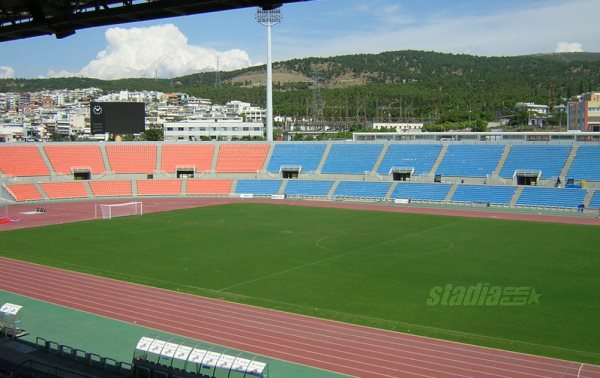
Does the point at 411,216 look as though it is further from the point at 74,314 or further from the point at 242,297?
the point at 74,314

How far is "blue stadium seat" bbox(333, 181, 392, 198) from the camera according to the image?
45969 millimetres

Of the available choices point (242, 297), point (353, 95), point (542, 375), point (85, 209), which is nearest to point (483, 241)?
point (242, 297)

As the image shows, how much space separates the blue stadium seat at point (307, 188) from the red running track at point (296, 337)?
29377 millimetres

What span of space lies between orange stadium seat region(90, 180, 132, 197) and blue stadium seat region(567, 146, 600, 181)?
36.6 meters

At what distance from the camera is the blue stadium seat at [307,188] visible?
48.1 meters

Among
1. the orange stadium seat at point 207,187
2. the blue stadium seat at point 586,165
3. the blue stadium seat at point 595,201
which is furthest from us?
the orange stadium seat at point 207,187

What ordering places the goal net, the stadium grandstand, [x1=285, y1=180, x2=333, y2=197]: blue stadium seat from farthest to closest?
[x1=285, y1=180, x2=333, y2=197]: blue stadium seat → the stadium grandstand → the goal net

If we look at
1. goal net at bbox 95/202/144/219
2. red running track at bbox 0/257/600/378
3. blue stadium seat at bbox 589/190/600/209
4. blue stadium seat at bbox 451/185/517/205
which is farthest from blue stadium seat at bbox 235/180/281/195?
red running track at bbox 0/257/600/378

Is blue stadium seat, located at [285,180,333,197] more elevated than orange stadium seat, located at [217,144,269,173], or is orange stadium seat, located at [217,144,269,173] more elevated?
orange stadium seat, located at [217,144,269,173]

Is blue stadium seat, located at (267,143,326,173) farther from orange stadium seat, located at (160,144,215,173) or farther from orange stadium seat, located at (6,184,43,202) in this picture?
orange stadium seat, located at (6,184,43,202)

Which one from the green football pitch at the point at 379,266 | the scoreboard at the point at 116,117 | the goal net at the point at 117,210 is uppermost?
the scoreboard at the point at 116,117

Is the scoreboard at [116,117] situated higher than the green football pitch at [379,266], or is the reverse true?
the scoreboard at [116,117]

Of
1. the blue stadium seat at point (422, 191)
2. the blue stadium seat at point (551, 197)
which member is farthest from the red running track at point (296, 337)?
the blue stadium seat at point (422, 191)

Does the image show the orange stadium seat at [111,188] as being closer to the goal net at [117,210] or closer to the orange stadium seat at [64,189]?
the orange stadium seat at [64,189]
